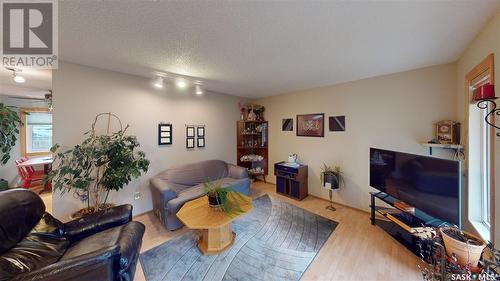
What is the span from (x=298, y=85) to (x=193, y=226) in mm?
3011

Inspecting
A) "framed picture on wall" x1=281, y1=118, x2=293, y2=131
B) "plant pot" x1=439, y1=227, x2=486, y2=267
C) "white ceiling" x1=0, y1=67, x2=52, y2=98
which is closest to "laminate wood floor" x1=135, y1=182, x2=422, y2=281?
"plant pot" x1=439, y1=227, x2=486, y2=267

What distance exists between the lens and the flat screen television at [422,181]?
1.58 metres

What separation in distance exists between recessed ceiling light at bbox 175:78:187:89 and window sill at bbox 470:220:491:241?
13.3ft

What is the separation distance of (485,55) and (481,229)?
1620 mm

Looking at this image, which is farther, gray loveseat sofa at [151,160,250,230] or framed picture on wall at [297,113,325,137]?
framed picture on wall at [297,113,325,137]

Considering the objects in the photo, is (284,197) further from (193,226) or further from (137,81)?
(137,81)

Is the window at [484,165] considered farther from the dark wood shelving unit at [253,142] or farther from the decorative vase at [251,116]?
the decorative vase at [251,116]

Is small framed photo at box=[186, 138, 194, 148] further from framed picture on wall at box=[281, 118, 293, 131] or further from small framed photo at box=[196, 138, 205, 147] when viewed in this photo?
framed picture on wall at box=[281, 118, 293, 131]

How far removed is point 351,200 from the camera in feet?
10.2

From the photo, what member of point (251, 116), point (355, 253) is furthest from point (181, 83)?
point (355, 253)

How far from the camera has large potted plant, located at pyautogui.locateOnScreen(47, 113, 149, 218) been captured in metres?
2.15

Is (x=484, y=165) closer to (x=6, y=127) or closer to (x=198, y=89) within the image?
(x=198, y=89)

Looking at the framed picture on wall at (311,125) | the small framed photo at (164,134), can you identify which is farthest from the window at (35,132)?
the framed picture on wall at (311,125)

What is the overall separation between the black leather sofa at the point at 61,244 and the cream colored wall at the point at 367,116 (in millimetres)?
3233
